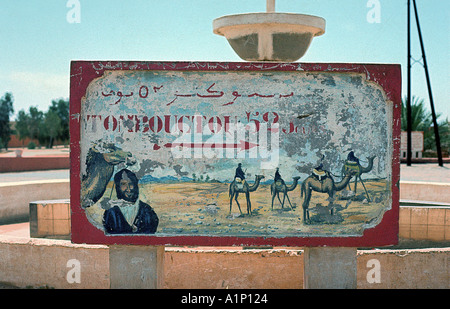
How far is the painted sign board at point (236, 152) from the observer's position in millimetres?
4359

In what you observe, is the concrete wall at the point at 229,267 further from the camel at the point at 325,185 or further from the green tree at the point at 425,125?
the green tree at the point at 425,125

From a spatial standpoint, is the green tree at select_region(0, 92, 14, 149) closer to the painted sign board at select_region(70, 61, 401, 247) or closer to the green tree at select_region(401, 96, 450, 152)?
the green tree at select_region(401, 96, 450, 152)

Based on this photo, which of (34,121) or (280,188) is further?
(34,121)

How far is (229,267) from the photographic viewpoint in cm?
530

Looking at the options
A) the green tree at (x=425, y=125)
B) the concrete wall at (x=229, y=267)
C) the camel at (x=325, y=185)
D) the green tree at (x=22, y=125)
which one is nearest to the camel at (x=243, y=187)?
the camel at (x=325, y=185)

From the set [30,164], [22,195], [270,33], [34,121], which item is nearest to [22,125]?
[34,121]

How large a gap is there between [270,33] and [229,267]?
8.35ft

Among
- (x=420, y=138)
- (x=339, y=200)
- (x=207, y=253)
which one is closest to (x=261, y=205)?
(x=339, y=200)

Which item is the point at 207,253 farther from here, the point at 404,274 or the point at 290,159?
the point at 404,274

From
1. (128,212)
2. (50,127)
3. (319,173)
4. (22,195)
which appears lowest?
(22,195)

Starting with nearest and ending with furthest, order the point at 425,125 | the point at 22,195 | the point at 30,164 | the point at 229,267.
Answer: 1. the point at 229,267
2. the point at 22,195
3. the point at 30,164
4. the point at 425,125

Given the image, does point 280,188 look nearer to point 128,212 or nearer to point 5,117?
point 128,212

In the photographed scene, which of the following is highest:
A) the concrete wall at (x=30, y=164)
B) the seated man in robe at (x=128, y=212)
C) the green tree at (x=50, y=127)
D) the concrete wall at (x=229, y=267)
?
the green tree at (x=50, y=127)

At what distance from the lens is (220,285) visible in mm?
5277
